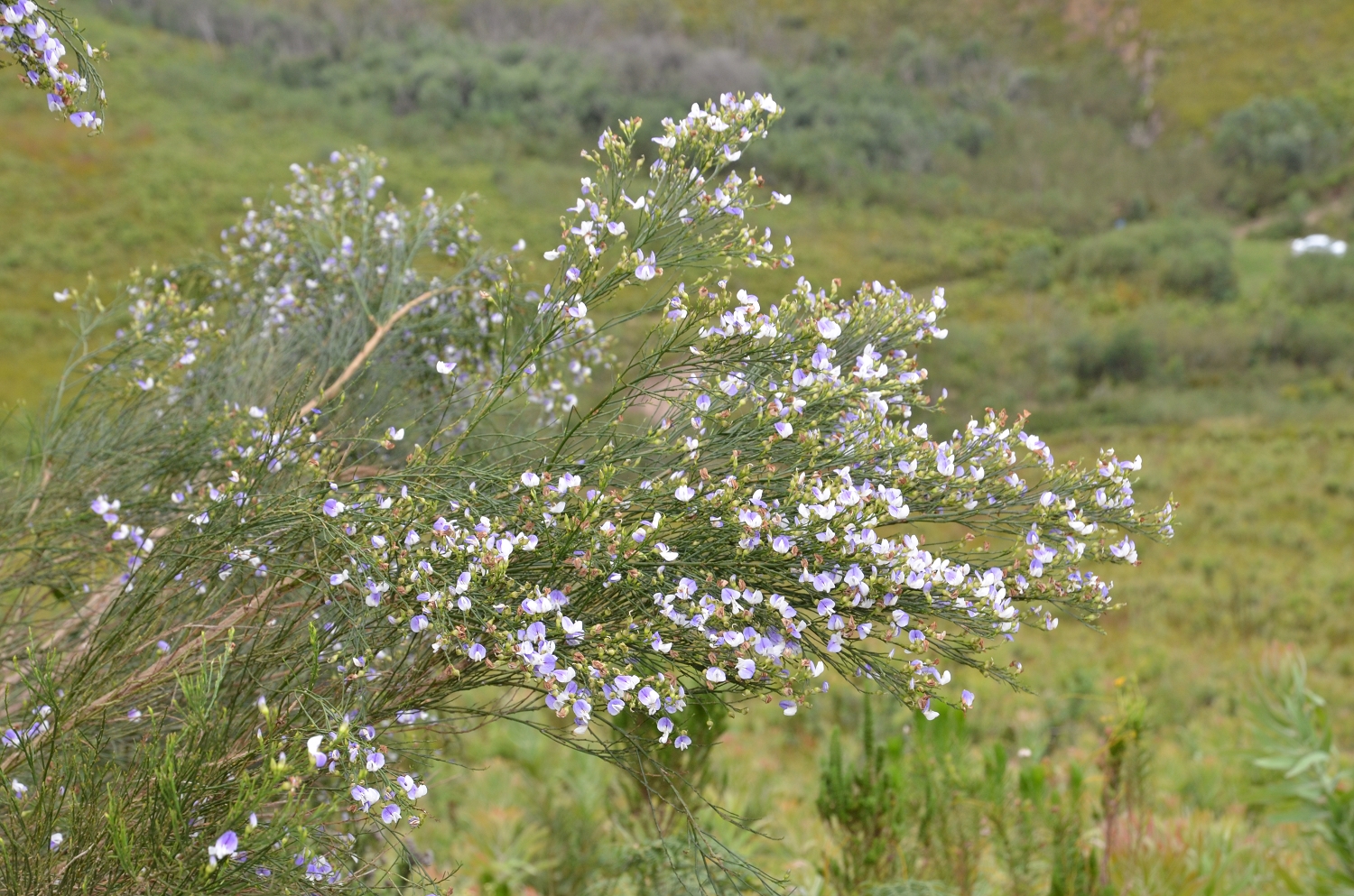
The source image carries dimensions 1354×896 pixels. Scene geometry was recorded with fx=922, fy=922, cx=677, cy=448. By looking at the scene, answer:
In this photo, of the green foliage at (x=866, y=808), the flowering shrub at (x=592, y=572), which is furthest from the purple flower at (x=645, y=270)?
the green foliage at (x=866, y=808)

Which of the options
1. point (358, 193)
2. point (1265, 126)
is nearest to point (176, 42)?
point (358, 193)

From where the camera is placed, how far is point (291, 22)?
8956 centimetres

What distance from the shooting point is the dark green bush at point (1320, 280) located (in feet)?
235

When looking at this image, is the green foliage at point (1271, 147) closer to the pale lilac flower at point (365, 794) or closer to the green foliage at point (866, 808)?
the green foliage at point (866, 808)

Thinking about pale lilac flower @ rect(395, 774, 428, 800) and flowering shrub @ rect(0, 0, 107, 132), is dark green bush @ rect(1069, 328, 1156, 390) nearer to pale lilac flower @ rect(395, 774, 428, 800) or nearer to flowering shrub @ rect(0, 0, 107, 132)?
pale lilac flower @ rect(395, 774, 428, 800)

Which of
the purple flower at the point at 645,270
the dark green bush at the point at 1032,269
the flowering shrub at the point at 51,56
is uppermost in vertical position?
the dark green bush at the point at 1032,269

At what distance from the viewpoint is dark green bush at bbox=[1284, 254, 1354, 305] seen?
71625 millimetres


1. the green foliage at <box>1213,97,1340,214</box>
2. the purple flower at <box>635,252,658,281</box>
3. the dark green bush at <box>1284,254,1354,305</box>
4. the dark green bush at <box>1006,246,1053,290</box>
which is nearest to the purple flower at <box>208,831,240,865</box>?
the purple flower at <box>635,252,658,281</box>

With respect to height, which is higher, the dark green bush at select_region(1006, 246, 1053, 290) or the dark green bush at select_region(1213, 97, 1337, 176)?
the dark green bush at select_region(1213, 97, 1337, 176)

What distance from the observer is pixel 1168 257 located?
253 ft

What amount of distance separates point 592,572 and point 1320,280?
286 ft

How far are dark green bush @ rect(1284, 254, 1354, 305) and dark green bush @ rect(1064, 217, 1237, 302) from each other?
13.5 ft

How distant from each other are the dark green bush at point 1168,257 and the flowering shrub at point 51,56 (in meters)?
85.6

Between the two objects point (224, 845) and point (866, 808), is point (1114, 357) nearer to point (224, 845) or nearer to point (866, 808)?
point (866, 808)
